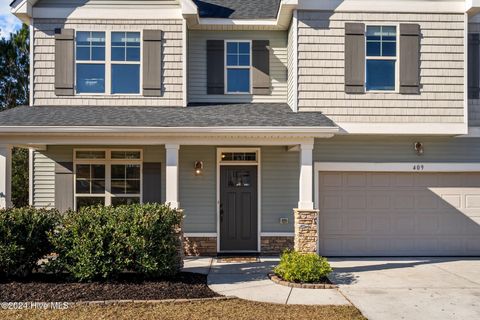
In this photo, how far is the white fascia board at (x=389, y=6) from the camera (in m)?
9.34

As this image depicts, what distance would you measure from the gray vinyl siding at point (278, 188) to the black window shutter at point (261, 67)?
1.43 meters

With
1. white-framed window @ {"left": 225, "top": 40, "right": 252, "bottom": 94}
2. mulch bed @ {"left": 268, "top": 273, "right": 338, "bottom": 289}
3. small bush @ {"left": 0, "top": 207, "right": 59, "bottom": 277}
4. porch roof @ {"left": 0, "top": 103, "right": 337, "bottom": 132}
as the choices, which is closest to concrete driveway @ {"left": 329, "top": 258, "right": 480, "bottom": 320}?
mulch bed @ {"left": 268, "top": 273, "right": 338, "bottom": 289}

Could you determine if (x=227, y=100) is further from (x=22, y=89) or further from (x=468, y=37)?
(x=22, y=89)

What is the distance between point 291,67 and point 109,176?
4922 millimetres

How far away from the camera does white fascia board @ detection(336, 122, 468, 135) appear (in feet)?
30.3

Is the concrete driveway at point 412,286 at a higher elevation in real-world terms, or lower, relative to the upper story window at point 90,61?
lower

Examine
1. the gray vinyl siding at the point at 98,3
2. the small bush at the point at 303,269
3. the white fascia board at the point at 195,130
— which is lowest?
the small bush at the point at 303,269

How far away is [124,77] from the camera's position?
9.88 meters

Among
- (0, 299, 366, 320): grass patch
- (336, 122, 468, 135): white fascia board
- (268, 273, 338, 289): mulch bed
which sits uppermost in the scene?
(336, 122, 468, 135): white fascia board

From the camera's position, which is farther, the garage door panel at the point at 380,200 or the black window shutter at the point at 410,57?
the garage door panel at the point at 380,200

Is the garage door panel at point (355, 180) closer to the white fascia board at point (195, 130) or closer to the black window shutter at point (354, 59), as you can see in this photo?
the black window shutter at point (354, 59)

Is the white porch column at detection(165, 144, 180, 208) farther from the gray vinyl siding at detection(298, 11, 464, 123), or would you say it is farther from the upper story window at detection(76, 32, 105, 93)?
the gray vinyl siding at detection(298, 11, 464, 123)

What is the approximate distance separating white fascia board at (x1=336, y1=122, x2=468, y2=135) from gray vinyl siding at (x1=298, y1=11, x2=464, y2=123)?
0.36 feet

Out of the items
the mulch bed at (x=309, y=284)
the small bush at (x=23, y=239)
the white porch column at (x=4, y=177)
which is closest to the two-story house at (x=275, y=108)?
the white porch column at (x=4, y=177)
